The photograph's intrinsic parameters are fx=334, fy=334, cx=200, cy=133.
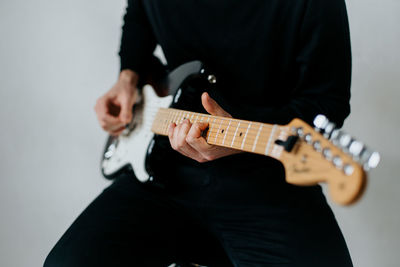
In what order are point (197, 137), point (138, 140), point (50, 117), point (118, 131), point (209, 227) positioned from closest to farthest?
point (197, 137) → point (209, 227) → point (138, 140) → point (118, 131) → point (50, 117)

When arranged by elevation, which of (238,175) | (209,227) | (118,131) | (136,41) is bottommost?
(209,227)

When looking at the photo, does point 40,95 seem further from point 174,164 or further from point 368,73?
point 368,73

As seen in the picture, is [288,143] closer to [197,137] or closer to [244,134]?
[244,134]

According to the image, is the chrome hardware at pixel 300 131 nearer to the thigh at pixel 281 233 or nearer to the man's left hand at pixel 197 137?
the man's left hand at pixel 197 137

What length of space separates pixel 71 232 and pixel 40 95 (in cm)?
88

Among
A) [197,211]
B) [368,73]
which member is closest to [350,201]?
[197,211]

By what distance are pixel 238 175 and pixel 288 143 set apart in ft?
1.37

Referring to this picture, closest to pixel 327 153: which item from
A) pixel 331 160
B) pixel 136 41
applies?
pixel 331 160

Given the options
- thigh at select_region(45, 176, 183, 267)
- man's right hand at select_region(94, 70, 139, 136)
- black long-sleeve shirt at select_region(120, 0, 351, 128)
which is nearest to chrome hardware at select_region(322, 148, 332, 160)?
black long-sleeve shirt at select_region(120, 0, 351, 128)

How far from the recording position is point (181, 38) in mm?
1069

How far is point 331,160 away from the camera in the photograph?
1.48ft

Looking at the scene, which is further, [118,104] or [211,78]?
[118,104]

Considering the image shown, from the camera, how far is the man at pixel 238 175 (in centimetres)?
81

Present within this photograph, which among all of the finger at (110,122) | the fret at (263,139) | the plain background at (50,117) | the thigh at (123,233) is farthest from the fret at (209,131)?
the plain background at (50,117)
